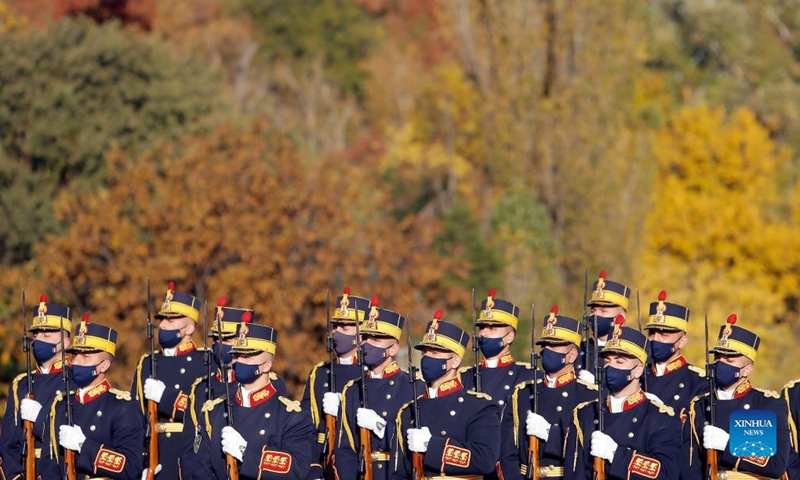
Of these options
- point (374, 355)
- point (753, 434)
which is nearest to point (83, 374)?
point (374, 355)

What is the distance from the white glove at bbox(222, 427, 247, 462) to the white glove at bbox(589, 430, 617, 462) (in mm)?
2562

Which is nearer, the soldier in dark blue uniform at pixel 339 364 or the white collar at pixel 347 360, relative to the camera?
the soldier in dark blue uniform at pixel 339 364

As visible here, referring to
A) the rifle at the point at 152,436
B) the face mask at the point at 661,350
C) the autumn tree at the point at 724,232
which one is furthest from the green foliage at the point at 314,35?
the face mask at the point at 661,350

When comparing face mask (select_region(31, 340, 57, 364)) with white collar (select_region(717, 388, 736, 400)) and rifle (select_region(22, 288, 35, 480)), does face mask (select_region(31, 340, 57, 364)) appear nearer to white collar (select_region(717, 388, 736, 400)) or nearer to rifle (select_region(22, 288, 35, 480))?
rifle (select_region(22, 288, 35, 480))

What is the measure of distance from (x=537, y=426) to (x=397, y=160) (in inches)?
1653

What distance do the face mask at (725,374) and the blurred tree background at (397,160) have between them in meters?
17.2

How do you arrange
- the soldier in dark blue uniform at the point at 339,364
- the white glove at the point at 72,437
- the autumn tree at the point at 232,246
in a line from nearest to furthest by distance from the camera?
the white glove at the point at 72,437, the soldier in dark blue uniform at the point at 339,364, the autumn tree at the point at 232,246

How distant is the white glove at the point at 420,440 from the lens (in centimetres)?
1259

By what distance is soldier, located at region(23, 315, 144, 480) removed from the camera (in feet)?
43.7

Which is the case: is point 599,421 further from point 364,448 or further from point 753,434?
point 364,448

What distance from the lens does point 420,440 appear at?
496 inches

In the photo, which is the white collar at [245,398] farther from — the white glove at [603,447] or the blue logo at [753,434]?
the blue logo at [753,434]

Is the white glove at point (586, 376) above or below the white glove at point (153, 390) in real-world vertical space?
above

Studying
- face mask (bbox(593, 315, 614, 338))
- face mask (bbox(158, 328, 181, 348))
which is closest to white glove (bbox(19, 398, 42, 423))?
face mask (bbox(158, 328, 181, 348))
